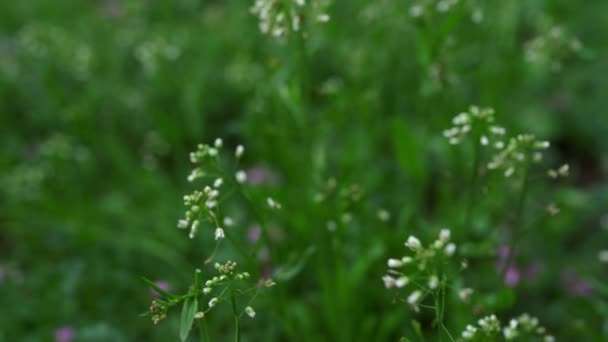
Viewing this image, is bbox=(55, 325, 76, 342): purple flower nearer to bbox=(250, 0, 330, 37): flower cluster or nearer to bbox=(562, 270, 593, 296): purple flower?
bbox=(250, 0, 330, 37): flower cluster

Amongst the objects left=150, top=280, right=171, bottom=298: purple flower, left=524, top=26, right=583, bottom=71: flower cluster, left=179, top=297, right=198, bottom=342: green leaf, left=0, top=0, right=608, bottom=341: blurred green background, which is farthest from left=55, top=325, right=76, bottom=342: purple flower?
left=524, top=26, right=583, bottom=71: flower cluster

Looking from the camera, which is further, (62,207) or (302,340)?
(62,207)

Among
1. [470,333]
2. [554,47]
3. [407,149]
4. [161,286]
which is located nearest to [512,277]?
[407,149]

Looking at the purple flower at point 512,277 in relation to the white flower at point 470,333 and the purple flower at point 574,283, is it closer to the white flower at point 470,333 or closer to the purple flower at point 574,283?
the purple flower at point 574,283

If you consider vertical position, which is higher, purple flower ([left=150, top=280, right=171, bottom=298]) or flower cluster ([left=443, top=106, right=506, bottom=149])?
purple flower ([left=150, top=280, right=171, bottom=298])

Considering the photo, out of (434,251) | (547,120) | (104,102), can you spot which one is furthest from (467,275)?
(104,102)

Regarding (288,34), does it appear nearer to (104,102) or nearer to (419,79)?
(419,79)

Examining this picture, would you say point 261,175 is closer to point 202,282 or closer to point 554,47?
point 554,47
